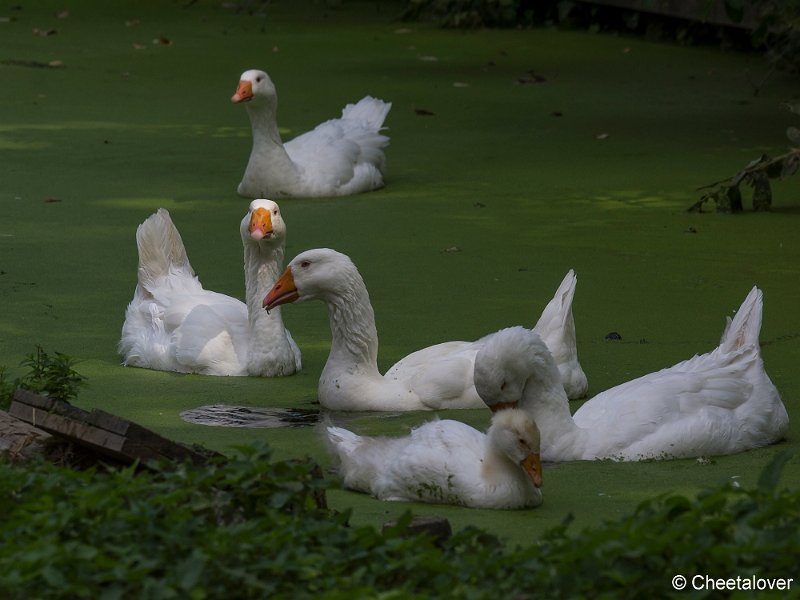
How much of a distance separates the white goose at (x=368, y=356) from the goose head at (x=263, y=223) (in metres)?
0.50

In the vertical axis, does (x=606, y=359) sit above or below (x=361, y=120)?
below

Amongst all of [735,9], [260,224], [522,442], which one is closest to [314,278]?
[260,224]

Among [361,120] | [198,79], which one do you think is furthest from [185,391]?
[198,79]

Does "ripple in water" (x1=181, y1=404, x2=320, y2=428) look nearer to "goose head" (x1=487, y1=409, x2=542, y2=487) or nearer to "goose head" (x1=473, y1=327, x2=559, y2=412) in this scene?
"goose head" (x1=473, y1=327, x2=559, y2=412)

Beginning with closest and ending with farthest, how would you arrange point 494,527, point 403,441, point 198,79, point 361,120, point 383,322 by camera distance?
point 494,527, point 403,441, point 383,322, point 361,120, point 198,79

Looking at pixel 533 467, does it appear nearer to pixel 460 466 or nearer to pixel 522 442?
pixel 522 442

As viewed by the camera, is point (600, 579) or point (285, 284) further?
point (285, 284)

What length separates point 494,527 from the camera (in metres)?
4.57

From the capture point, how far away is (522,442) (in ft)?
15.6

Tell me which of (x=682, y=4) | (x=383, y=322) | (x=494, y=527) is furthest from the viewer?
(x=682, y=4)

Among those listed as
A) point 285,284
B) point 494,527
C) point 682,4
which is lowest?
point 494,527

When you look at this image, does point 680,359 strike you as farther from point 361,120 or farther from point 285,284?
point 361,120

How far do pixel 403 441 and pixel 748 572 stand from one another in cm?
169

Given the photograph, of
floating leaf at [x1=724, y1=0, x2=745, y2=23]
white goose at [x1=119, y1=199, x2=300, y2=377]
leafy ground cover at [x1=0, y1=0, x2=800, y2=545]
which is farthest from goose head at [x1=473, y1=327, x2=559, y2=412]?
floating leaf at [x1=724, y1=0, x2=745, y2=23]
